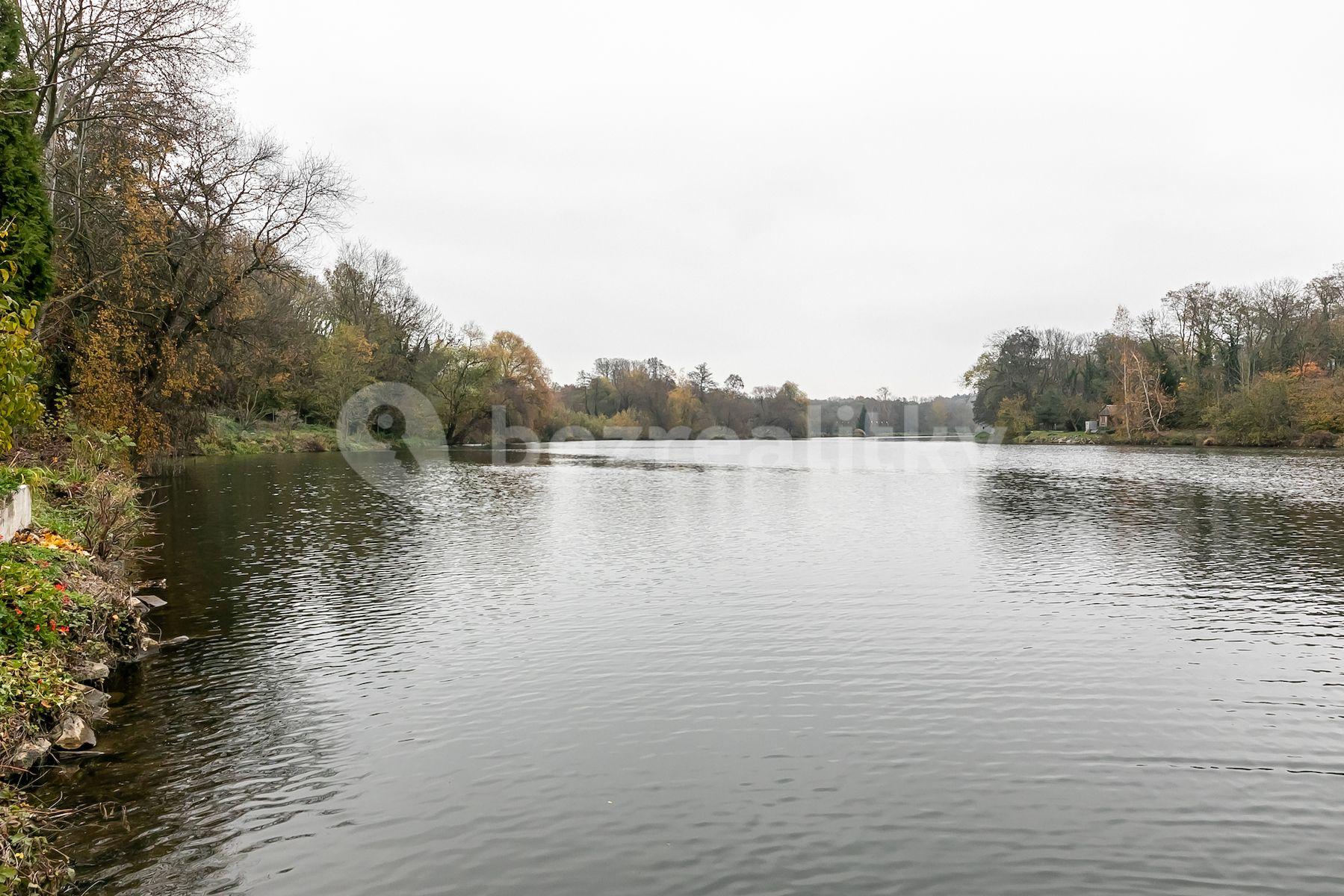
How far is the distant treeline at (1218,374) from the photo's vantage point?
59.9m

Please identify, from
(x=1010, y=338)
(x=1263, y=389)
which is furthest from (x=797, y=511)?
(x=1010, y=338)

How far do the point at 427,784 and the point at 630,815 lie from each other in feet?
6.15

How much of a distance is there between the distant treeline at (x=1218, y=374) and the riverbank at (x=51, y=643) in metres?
70.5

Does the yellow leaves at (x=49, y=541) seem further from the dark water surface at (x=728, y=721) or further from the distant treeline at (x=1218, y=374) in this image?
the distant treeline at (x=1218, y=374)

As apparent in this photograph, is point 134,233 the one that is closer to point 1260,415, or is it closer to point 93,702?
point 93,702

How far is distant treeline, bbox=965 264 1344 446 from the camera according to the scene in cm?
5991

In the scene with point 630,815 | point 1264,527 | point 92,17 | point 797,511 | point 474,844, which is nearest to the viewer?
point 474,844

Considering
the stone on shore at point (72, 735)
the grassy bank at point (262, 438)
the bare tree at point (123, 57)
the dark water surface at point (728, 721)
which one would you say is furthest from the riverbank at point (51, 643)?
the grassy bank at point (262, 438)

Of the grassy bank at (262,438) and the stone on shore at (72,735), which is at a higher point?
the grassy bank at (262,438)

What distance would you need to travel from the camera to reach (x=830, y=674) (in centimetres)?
993

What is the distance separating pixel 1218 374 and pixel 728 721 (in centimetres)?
7615

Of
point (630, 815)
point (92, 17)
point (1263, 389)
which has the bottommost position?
point (630, 815)

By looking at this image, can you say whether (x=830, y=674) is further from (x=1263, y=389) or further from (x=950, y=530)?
(x=1263, y=389)

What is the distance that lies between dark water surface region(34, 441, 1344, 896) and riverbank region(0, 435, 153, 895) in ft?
1.25
